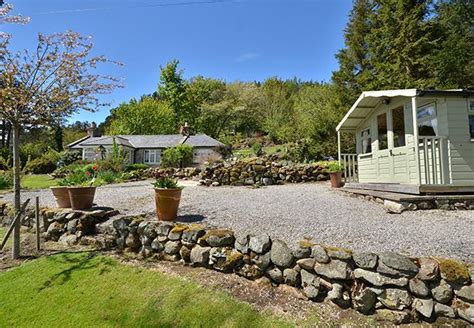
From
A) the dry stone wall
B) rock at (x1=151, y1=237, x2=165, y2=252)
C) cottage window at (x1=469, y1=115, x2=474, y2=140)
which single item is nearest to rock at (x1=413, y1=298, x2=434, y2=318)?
the dry stone wall

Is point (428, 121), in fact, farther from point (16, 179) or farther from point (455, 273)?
point (16, 179)

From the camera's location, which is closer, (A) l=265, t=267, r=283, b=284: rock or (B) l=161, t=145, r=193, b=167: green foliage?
(A) l=265, t=267, r=283, b=284: rock

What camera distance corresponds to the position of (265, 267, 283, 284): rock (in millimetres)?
3385

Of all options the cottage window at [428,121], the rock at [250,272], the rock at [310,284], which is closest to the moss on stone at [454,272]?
the rock at [310,284]

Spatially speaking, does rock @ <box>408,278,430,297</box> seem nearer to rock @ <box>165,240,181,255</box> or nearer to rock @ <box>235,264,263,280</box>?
rock @ <box>235,264,263,280</box>

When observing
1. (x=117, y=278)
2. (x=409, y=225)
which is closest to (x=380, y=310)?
(x=409, y=225)

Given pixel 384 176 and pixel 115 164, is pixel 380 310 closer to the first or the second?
pixel 384 176

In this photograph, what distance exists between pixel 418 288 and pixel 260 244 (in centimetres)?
178

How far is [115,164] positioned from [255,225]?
53.3 ft

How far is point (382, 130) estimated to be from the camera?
30.2 feet

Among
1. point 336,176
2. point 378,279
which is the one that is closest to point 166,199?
point 378,279

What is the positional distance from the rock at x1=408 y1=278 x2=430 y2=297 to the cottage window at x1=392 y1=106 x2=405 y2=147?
643 cm

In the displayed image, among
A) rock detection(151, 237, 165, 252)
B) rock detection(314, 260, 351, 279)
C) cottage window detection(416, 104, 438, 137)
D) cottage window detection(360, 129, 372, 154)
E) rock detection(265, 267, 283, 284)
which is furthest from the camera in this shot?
cottage window detection(360, 129, 372, 154)

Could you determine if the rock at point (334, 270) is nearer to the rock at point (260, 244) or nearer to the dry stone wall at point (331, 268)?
the dry stone wall at point (331, 268)
